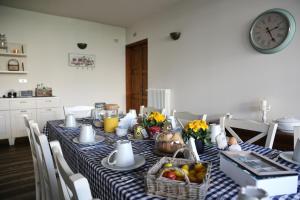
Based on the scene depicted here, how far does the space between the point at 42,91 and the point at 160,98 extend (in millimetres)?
2349

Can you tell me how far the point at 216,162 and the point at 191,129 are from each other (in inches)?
9.2

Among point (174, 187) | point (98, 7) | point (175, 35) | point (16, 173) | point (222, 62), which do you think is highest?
point (98, 7)

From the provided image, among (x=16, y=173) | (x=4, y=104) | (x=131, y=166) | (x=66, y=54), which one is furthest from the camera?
(x=66, y=54)

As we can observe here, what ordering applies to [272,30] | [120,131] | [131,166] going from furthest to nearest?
[272,30]
[120,131]
[131,166]

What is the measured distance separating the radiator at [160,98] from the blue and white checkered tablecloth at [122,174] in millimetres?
2494

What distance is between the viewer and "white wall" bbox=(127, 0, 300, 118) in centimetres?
245

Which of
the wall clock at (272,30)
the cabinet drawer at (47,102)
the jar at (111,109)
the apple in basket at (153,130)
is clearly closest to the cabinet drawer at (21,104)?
the cabinet drawer at (47,102)

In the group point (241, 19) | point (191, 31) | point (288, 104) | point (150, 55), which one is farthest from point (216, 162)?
point (150, 55)

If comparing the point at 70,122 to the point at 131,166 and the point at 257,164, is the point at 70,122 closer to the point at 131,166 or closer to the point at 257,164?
the point at 131,166

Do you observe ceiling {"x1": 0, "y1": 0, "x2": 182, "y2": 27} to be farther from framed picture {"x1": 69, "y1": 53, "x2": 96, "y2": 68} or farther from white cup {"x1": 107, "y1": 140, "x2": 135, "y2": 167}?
white cup {"x1": 107, "y1": 140, "x2": 135, "y2": 167}

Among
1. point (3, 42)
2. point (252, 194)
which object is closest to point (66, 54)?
point (3, 42)

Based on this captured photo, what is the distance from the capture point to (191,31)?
3.57 meters

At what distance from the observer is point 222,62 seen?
308 cm

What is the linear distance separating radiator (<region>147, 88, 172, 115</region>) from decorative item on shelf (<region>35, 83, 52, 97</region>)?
6.71ft
